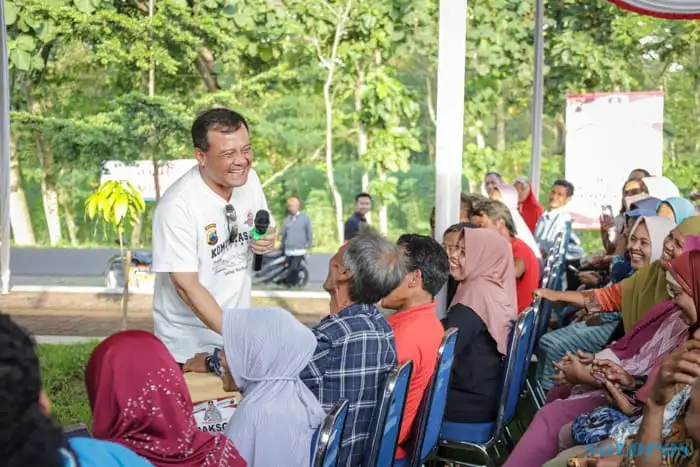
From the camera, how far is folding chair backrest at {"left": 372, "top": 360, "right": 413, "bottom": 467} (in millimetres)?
2490

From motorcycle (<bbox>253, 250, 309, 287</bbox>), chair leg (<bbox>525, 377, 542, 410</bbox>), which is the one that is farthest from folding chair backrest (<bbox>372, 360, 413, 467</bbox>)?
motorcycle (<bbox>253, 250, 309, 287</bbox>)

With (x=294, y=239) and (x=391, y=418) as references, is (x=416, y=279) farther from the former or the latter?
(x=294, y=239)

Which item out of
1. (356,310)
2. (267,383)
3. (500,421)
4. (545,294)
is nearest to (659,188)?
(545,294)

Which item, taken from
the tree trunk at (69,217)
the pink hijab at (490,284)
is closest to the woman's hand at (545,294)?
the pink hijab at (490,284)

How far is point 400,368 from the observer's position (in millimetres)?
2520

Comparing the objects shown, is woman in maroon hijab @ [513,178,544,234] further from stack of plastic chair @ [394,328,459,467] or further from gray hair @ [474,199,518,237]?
stack of plastic chair @ [394,328,459,467]

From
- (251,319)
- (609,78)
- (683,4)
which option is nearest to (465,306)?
(251,319)

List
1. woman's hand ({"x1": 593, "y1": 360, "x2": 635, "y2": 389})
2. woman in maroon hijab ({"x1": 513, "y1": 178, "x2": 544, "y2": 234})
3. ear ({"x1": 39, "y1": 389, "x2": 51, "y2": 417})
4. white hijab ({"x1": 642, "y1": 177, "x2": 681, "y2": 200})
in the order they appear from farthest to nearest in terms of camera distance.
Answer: woman in maroon hijab ({"x1": 513, "y1": 178, "x2": 544, "y2": 234}) → white hijab ({"x1": 642, "y1": 177, "x2": 681, "y2": 200}) → woman's hand ({"x1": 593, "y1": 360, "x2": 635, "y2": 389}) → ear ({"x1": 39, "y1": 389, "x2": 51, "y2": 417})

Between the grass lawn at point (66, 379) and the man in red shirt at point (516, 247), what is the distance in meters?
2.35

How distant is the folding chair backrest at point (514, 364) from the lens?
3.45 metres

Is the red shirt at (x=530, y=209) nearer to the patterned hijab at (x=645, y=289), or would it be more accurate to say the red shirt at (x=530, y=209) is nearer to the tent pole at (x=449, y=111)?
the tent pole at (x=449, y=111)

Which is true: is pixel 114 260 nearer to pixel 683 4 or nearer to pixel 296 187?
pixel 296 187

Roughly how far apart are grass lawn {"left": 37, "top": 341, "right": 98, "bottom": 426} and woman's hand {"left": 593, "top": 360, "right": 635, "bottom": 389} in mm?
2715

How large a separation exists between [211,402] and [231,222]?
849mm
